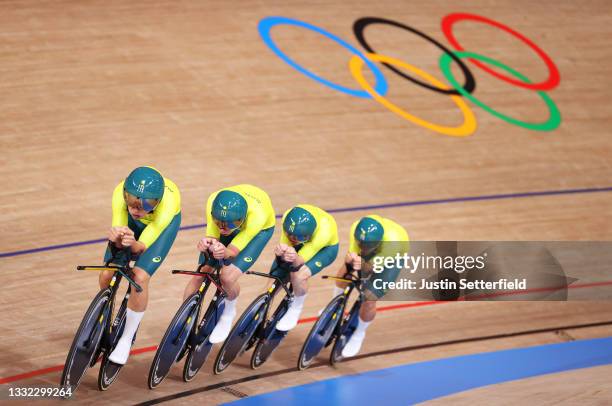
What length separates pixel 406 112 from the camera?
8.45 metres

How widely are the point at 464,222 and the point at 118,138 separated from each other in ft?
8.86

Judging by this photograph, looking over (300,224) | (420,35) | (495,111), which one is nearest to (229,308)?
(300,224)

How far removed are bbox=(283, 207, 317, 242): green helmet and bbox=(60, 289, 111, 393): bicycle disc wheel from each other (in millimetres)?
1012

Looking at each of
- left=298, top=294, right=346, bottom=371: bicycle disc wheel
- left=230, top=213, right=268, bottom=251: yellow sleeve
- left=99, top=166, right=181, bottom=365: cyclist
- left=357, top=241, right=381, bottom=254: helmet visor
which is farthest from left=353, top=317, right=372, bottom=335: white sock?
left=99, top=166, right=181, bottom=365: cyclist

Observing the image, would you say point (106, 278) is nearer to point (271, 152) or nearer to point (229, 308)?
point (229, 308)

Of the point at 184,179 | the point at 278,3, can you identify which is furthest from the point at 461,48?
the point at 184,179

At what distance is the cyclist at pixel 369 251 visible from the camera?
5035 millimetres

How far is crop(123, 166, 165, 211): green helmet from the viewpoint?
164 inches

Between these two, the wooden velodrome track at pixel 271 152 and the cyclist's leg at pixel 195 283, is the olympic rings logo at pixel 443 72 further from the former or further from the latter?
the cyclist's leg at pixel 195 283

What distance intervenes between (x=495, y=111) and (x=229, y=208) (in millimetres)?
4868

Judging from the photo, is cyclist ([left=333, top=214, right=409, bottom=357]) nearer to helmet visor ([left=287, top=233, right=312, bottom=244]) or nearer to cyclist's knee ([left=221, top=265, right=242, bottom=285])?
helmet visor ([left=287, top=233, right=312, bottom=244])

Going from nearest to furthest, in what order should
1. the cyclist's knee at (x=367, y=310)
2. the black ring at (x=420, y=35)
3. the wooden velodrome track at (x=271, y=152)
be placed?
the cyclist's knee at (x=367, y=310)
the wooden velodrome track at (x=271, y=152)
the black ring at (x=420, y=35)

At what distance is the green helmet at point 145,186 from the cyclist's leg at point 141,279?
0.26 m

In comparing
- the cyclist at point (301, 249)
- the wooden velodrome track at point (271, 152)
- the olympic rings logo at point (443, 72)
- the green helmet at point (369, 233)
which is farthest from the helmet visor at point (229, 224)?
the olympic rings logo at point (443, 72)
